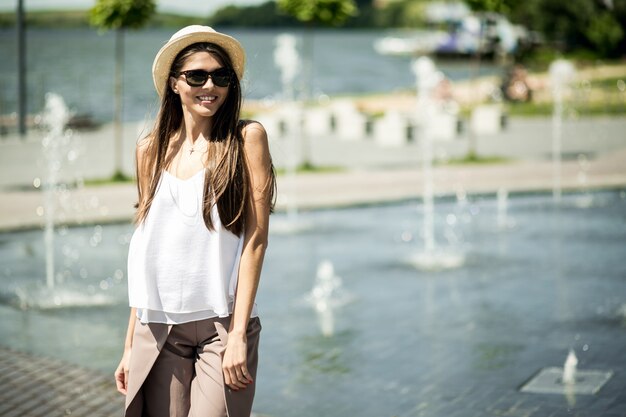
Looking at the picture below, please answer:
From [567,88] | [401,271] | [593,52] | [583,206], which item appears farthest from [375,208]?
[593,52]

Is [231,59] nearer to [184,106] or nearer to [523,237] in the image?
[184,106]

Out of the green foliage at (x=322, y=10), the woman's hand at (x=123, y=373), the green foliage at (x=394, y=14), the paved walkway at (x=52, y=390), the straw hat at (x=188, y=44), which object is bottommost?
the paved walkway at (x=52, y=390)

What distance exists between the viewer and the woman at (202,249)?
3555 millimetres

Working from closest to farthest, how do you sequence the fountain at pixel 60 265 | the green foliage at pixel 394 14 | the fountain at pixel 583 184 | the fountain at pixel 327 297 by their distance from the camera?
the fountain at pixel 327 297, the fountain at pixel 60 265, the fountain at pixel 583 184, the green foliage at pixel 394 14

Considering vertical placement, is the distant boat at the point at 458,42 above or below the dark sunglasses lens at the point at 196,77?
above

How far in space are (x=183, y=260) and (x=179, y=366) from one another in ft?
1.08

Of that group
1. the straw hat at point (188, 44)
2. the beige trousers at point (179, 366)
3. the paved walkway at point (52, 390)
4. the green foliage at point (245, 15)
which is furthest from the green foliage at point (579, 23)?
the green foliage at point (245, 15)

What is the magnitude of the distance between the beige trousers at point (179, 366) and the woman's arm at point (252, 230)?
2.5 inches

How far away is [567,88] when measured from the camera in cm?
4125

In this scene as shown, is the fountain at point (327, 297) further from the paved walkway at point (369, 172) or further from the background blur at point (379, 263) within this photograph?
the paved walkway at point (369, 172)

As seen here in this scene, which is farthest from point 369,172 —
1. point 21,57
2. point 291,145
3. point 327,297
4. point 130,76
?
point 130,76

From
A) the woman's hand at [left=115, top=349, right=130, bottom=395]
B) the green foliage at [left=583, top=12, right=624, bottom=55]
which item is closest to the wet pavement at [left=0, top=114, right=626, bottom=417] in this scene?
the woman's hand at [left=115, top=349, right=130, bottom=395]

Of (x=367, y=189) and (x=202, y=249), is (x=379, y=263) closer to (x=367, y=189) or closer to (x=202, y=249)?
(x=367, y=189)

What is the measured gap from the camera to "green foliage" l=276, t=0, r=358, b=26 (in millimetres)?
19656
